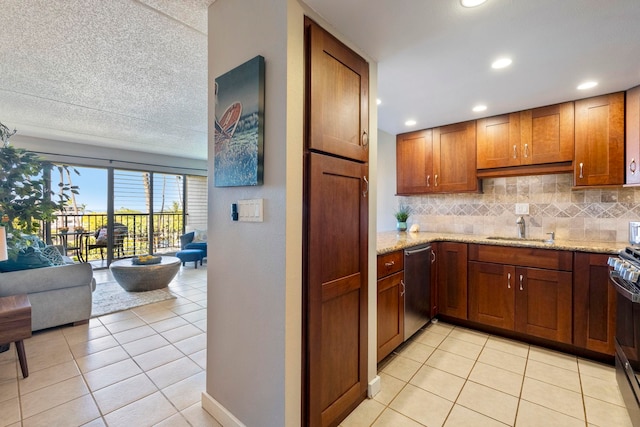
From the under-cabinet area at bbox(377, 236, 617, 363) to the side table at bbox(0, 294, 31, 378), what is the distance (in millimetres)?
2521

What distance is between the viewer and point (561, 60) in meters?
1.93

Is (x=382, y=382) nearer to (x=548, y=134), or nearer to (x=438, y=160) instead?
(x=438, y=160)

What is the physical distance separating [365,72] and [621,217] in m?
2.75

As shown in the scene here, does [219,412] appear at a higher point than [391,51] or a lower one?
lower

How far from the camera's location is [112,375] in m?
2.06

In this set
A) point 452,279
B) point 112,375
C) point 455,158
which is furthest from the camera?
point 455,158

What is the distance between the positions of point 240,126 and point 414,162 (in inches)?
106

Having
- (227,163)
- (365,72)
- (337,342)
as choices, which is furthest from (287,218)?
(365,72)

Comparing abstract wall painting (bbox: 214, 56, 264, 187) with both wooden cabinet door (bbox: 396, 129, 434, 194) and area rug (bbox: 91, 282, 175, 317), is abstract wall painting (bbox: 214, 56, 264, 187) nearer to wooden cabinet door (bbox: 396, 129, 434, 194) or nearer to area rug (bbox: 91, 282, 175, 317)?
wooden cabinet door (bbox: 396, 129, 434, 194)

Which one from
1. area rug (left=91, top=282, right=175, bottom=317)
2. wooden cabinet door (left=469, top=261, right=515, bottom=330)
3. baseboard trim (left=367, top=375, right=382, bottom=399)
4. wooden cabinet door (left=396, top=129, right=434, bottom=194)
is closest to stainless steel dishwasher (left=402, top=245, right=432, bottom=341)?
wooden cabinet door (left=469, top=261, right=515, bottom=330)

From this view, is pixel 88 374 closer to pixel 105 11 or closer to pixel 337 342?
pixel 337 342

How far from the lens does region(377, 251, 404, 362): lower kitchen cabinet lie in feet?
6.81

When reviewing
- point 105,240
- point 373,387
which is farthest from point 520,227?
point 105,240

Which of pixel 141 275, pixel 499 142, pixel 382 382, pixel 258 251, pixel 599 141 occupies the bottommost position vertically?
pixel 382 382
